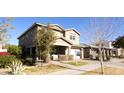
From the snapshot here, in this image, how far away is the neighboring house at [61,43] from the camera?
754 cm

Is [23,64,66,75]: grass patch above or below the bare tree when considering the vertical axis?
below

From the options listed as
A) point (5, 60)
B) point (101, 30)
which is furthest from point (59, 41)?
point (5, 60)

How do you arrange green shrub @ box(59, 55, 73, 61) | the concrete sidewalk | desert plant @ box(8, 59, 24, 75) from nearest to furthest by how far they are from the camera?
desert plant @ box(8, 59, 24, 75)
the concrete sidewalk
green shrub @ box(59, 55, 73, 61)

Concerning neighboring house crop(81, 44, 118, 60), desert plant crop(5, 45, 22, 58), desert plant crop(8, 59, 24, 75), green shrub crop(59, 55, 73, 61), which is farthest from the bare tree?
desert plant crop(8, 59, 24, 75)

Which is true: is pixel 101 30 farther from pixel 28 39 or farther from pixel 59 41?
pixel 28 39

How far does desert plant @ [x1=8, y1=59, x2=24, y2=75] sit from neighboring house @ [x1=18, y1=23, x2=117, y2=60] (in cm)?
39

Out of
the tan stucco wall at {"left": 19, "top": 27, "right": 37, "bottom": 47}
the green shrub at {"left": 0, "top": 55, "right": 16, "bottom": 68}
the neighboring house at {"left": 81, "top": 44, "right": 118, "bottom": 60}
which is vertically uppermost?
the tan stucco wall at {"left": 19, "top": 27, "right": 37, "bottom": 47}

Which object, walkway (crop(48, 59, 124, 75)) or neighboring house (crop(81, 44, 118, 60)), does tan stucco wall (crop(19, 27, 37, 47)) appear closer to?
walkway (crop(48, 59, 124, 75))

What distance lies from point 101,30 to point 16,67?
2.95 meters

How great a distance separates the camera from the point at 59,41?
7.88 m

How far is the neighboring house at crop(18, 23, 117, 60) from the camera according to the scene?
7543 millimetres

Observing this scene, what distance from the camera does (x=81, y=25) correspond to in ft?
24.6

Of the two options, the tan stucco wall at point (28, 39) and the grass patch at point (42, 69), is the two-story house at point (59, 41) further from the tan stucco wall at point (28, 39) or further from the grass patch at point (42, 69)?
the grass patch at point (42, 69)
